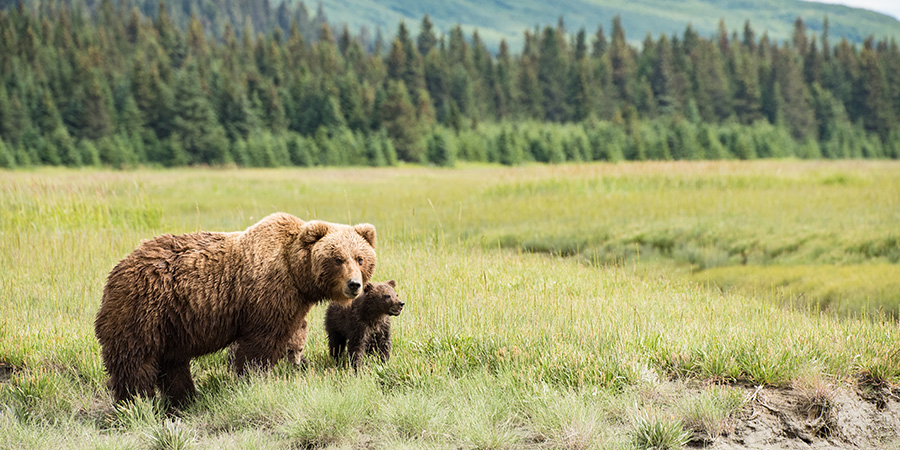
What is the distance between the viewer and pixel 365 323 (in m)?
5.47

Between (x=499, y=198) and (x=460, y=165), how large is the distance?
47.8 meters

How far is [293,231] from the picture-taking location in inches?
192

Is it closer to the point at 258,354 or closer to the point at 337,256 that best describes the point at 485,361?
the point at 337,256

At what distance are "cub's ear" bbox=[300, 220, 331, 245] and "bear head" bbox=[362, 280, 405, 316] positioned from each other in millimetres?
681

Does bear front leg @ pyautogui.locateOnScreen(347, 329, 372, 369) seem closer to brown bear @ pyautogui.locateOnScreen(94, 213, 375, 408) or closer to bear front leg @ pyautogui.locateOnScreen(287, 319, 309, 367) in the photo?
bear front leg @ pyautogui.locateOnScreen(287, 319, 309, 367)

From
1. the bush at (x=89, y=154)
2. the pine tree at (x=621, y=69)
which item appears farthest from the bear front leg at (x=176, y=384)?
the pine tree at (x=621, y=69)

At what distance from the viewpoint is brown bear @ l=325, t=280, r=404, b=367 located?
532cm

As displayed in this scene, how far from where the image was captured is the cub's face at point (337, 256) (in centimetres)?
457

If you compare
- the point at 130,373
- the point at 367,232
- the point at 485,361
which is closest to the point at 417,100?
the point at 485,361

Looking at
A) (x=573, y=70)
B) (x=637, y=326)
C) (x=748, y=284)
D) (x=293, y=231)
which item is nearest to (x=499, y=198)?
(x=748, y=284)

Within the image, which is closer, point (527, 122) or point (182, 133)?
point (182, 133)

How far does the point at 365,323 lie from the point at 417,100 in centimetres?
8144

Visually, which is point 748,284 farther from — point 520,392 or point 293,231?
point 293,231

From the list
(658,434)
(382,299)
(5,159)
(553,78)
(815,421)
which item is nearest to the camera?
(658,434)
